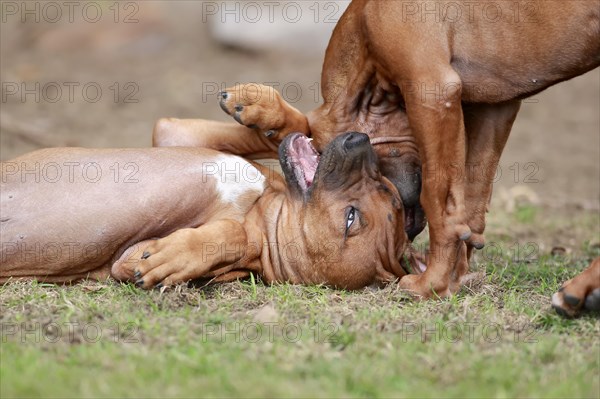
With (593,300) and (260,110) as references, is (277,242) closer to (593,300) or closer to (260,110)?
(260,110)

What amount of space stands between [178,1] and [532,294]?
9.35 meters

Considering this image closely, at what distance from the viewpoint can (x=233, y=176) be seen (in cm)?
505

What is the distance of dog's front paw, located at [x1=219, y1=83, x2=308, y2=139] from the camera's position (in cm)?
504

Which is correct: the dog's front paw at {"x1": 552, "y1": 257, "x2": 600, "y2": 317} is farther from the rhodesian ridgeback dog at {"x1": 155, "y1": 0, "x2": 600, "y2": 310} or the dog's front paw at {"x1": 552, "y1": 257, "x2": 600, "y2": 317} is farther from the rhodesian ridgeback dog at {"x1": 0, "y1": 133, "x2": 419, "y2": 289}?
the rhodesian ridgeback dog at {"x1": 0, "y1": 133, "x2": 419, "y2": 289}

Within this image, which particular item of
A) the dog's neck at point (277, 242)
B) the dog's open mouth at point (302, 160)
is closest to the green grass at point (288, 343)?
the dog's neck at point (277, 242)

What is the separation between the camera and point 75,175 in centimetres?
489

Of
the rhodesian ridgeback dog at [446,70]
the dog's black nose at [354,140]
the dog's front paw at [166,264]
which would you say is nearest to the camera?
the dog's front paw at [166,264]

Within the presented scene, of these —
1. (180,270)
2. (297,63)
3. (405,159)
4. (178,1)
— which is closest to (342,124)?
(405,159)

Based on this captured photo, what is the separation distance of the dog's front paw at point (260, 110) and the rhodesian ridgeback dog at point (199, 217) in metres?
0.15

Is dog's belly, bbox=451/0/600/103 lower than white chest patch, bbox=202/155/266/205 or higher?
higher

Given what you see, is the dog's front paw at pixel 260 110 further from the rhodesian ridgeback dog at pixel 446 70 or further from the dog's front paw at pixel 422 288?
the dog's front paw at pixel 422 288

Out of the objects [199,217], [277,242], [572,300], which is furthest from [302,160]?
[572,300]

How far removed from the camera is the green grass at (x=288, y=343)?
3.31 metres

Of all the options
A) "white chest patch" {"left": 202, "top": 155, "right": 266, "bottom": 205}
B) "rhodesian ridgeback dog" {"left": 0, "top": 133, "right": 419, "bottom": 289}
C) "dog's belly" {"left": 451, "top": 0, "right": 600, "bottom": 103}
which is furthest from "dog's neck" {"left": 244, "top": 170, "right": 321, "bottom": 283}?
"dog's belly" {"left": 451, "top": 0, "right": 600, "bottom": 103}
